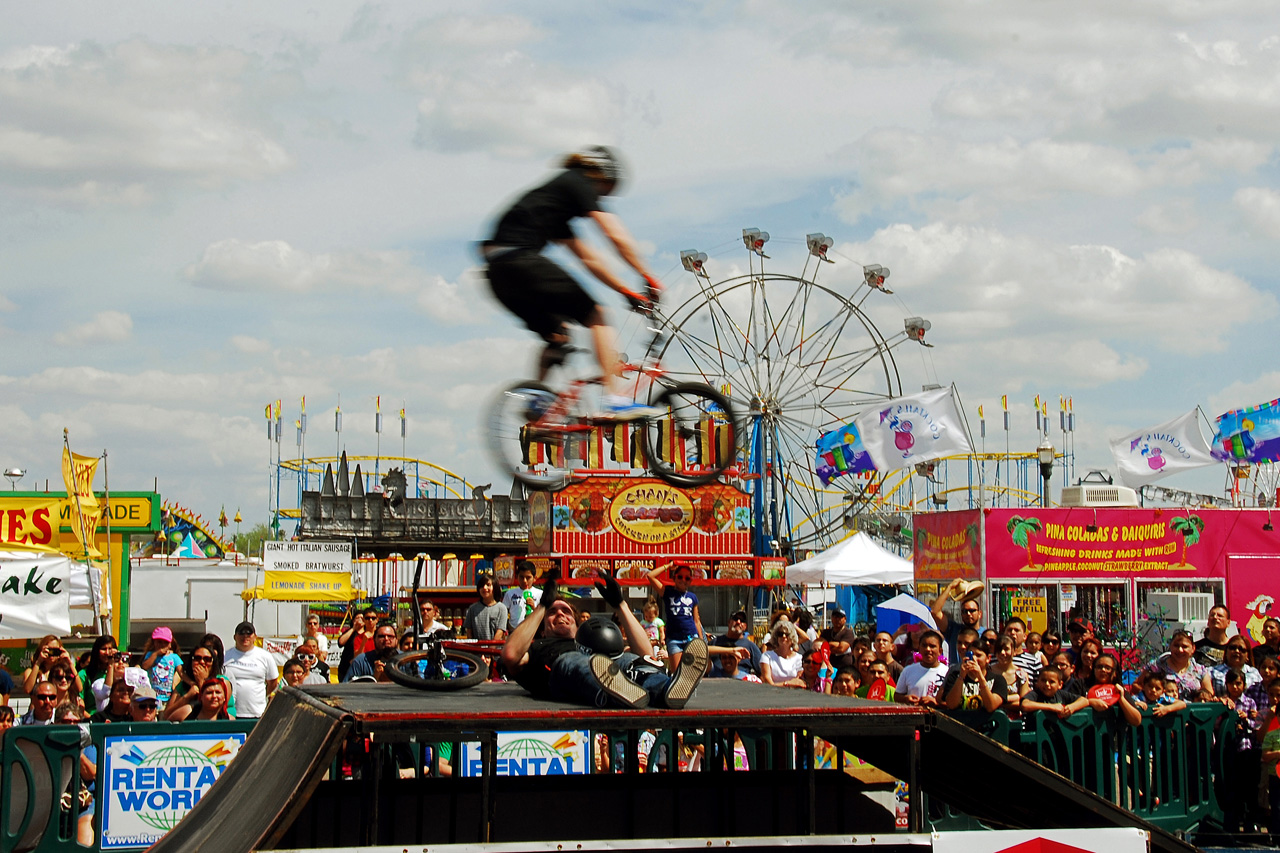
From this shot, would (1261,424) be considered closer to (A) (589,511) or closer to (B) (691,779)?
(A) (589,511)

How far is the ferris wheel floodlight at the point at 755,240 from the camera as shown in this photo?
110ft

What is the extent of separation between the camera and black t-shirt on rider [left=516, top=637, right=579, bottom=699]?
7082mm

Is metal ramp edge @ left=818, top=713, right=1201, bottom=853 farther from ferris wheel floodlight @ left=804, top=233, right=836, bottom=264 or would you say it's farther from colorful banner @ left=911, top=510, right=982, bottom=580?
ferris wheel floodlight @ left=804, top=233, right=836, bottom=264

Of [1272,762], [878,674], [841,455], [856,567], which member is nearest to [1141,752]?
[1272,762]

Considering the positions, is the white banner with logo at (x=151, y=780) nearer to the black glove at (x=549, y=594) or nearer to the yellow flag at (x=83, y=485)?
the black glove at (x=549, y=594)

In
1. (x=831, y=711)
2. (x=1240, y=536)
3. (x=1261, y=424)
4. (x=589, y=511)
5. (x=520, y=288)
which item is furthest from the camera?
(x=589, y=511)

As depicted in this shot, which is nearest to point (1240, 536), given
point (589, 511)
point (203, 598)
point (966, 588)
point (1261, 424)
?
point (1261, 424)

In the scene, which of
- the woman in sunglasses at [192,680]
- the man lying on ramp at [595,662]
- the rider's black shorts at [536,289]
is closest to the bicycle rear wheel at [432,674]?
the man lying on ramp at [595,662]

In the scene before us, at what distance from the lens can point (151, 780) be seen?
8.33m

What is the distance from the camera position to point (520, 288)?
23.4 feet

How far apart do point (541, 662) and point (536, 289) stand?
7.01ft

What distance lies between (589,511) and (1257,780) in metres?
21.1

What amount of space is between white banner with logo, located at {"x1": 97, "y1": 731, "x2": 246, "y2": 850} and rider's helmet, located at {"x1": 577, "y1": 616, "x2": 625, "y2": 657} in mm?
3053

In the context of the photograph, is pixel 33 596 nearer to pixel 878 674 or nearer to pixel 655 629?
pixel 655 629
